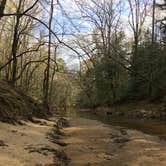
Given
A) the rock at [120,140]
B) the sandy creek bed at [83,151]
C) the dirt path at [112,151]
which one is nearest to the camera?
the sandy creek bed at [83,151]

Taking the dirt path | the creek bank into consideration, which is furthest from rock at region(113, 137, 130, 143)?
the creek bank

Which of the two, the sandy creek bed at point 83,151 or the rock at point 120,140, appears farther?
the rock at point 120,140

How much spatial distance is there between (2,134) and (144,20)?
147 ft

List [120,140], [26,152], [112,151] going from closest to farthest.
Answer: [26,152] < [112,151] < [120,140]

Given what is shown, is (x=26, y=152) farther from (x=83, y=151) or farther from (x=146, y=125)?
(x=146, y=125)

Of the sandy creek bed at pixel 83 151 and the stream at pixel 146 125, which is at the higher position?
the stream at pixel 146 125

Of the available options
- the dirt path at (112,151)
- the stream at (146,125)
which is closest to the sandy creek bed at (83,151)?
the dirt path at (112,151)

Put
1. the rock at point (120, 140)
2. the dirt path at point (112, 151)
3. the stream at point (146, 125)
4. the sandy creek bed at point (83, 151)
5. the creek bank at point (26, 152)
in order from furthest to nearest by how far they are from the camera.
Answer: the stream at point (146, 125) < the rock at point (120, 140) < the dirt path at point (112, 151) < the sandy creek bed at point (83, 151) < the creek bank at point (26, 152)

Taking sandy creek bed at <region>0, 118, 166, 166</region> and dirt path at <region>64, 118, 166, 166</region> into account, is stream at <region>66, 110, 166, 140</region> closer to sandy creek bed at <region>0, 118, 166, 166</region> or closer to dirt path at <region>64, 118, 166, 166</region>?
dirt path at <region>64, 118, 166, 166</region>

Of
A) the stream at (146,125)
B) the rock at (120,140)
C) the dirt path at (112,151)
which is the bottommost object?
the dirt path at (112,151)

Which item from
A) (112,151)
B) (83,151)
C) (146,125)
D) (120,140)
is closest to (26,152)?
(83,151)

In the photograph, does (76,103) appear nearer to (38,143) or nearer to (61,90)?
(61,90)

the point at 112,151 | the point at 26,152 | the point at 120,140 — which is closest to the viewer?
the point at 26,152

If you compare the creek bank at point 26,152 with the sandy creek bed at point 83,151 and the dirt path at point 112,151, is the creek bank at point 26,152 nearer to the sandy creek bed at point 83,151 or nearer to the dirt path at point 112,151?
the sandy creek bed at point 83,151
